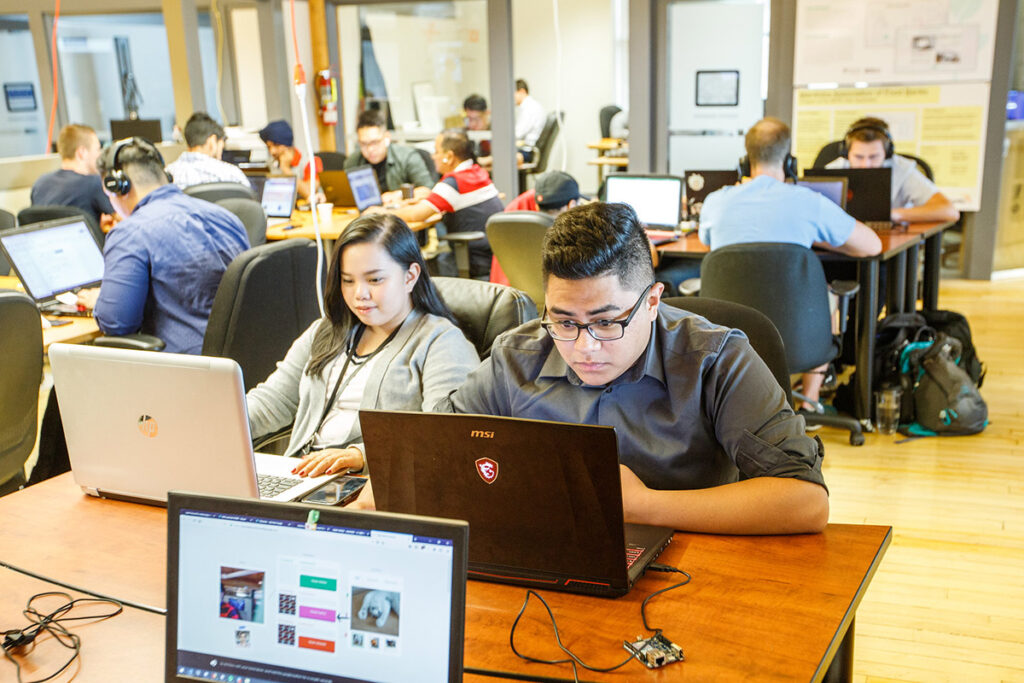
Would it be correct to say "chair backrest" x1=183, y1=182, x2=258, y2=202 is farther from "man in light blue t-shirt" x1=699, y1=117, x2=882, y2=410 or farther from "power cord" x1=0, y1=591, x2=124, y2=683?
"power cord" x1=0, y1=591, x2=124, y2=683

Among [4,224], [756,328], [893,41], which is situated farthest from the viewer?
[893,41]

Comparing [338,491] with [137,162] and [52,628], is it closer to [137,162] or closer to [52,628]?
[52,628]

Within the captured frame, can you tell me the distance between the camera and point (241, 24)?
8.48m

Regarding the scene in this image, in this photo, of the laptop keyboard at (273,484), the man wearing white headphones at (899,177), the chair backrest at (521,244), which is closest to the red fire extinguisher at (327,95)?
the chair backrest at (521,244)

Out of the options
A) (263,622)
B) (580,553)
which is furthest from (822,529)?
(263,622)

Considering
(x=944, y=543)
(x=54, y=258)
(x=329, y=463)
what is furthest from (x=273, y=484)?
(x=54, y=258)

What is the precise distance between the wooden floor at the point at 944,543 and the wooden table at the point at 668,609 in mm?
1040

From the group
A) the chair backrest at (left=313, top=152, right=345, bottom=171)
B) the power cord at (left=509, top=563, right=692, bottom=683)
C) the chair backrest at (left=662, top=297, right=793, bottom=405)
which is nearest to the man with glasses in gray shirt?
the power cord at (left=509, top=563, right=692, bottom=683)

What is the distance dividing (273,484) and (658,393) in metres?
0.79

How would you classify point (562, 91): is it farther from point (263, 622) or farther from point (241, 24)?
point (263, 622)

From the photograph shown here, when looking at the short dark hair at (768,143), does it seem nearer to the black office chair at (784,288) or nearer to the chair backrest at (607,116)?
the black office chair at (784,288)

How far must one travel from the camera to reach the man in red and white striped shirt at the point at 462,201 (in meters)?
5.41

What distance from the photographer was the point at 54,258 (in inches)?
148

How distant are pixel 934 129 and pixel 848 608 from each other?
224 inches
